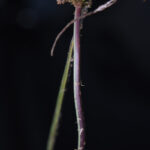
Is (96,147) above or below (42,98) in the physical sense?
below

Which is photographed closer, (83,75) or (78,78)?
(78,78)

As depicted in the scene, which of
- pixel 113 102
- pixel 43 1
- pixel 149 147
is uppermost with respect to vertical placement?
pixel 43 1

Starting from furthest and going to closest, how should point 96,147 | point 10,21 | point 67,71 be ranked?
point 96,147, point 10,21, point 67,71

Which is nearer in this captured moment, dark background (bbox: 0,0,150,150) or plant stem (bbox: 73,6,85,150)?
plant stem (bbox: 73,6,85,150)

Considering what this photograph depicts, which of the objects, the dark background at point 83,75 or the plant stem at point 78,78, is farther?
the dark background at point 83,75

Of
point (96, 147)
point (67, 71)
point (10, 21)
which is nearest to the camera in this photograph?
point (67, 71)

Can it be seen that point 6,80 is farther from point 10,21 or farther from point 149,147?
point 149,147

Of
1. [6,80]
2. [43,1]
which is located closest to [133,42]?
[43,1]

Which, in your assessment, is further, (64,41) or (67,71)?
(64,41)
